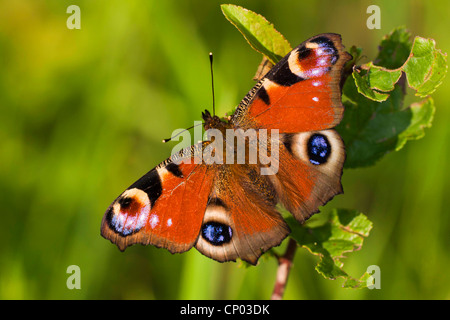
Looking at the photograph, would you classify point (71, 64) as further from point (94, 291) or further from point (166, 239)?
point (166, 239)

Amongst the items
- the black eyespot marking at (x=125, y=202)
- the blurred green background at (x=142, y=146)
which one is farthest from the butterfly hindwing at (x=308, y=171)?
the blurred green background at (x=142, y=146)

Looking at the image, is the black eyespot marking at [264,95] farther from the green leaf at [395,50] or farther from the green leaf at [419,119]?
the green leaf at [419,119]

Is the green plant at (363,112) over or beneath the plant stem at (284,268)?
over

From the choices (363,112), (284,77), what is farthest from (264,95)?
(363,112)

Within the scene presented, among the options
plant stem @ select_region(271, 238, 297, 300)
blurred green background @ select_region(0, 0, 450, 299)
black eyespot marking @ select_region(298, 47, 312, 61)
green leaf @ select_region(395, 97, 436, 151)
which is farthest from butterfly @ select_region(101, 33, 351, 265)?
blurred green background @ select_region(0, 0, 450, 299)

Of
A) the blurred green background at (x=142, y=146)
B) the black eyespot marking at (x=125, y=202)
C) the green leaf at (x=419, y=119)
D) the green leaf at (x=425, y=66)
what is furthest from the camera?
the blurred green background at (x=142, y=146)

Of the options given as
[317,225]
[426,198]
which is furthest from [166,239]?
[426,198]

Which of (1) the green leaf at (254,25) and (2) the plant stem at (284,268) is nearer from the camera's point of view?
(1) the green leaf at (254,25)

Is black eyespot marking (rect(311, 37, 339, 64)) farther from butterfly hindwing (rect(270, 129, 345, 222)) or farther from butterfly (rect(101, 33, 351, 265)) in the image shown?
butterfly hindwing (rect(270, 129, 345, 222))
